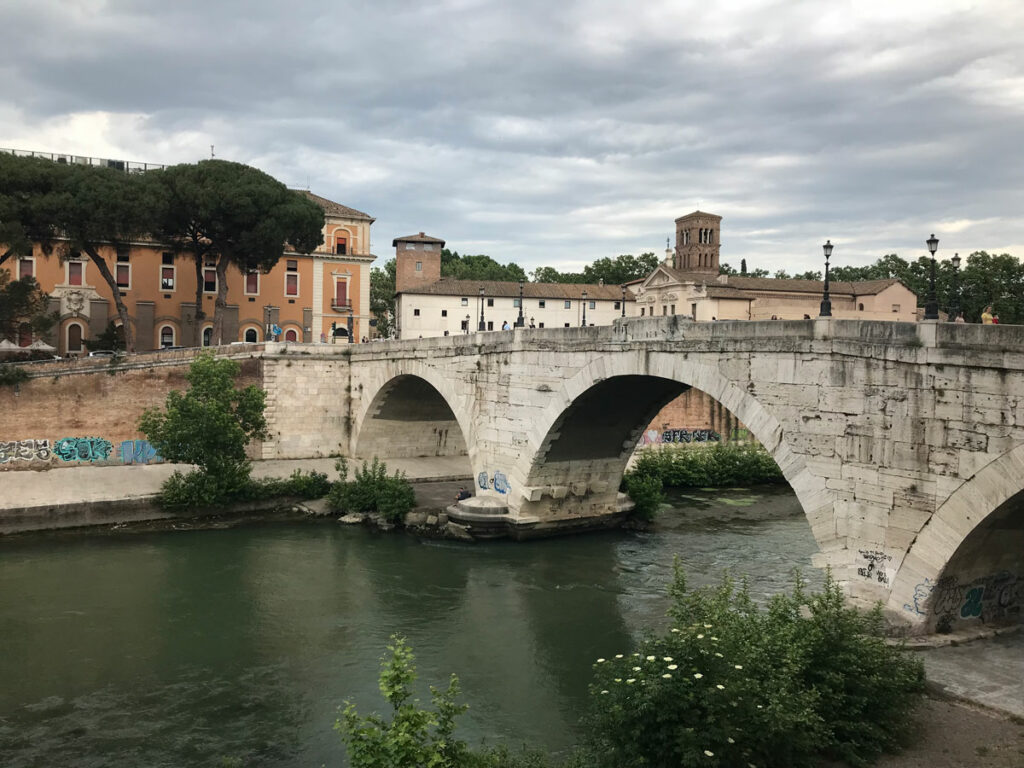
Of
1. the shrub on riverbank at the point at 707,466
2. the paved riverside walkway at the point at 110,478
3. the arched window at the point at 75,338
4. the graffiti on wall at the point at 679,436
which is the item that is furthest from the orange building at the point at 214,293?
the shrub on riverbank at the point at 707,466

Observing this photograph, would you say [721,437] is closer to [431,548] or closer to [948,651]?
[431,548]

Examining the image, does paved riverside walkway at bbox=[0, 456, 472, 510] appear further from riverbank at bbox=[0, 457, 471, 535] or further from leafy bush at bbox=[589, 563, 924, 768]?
leafy bush at bbox=[589, 563, 924, 768]

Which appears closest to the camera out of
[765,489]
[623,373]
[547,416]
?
[623,373]

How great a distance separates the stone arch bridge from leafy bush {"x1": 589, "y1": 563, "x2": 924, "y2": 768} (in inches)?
75.2

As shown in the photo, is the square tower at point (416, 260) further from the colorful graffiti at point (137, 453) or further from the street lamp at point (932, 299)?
the street lamp at point (932, 299)

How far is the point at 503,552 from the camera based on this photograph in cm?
2066

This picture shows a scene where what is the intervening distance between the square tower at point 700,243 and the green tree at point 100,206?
39.6 metres

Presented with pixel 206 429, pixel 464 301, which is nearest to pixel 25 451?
pixel 206 429

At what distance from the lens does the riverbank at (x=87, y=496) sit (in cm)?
2155

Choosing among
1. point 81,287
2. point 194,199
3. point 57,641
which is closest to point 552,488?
point 57,641

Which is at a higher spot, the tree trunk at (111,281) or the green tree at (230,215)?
the green tree at (230,215)

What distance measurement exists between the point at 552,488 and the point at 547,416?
2476mm

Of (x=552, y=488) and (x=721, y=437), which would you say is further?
(x=721, y=437)

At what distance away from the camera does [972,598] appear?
1138 cm
